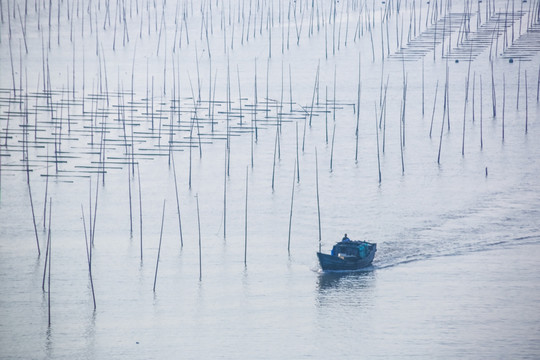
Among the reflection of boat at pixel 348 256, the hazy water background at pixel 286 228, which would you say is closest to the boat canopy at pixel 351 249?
the reflection of boat at pixel 348 256

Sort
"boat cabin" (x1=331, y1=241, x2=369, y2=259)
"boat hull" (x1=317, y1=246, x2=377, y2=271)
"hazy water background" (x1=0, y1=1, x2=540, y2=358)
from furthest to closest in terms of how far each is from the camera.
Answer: "boat cabin" (x1=331, y1=241, x2=369, y2=259), "boat hull" (x1=317, y1=246, x2=377, y2=271), "hazy water background" (x1=0, y1=1, x2=540, y2=358)

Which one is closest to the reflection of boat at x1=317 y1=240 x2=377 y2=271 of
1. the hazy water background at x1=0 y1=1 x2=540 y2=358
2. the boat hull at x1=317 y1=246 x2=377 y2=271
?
the boat hull at x1=317 y1=246 x2=377 y2=271

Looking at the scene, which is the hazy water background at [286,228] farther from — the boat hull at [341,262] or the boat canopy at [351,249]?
the boat canopy at [351,249]

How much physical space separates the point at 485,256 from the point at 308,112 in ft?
23.5

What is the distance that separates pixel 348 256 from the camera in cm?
1727

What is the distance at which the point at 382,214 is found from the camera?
19.8 metres

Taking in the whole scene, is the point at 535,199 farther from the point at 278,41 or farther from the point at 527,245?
the point at 278,41

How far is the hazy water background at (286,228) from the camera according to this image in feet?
51.4

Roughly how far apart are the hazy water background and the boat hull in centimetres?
15

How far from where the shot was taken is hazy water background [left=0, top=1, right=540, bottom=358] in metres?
15.7

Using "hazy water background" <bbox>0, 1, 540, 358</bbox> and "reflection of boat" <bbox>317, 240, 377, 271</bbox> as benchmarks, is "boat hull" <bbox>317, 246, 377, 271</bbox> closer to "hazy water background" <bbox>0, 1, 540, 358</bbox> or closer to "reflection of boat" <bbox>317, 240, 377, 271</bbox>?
"reflection of boat" <bbox>317, 240, 377, 271</bbox>

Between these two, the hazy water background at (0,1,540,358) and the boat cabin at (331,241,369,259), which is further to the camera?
the boat cabin at (331,241,369,259)

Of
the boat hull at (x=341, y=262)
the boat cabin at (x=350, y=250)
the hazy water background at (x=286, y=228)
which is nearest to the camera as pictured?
the hazy water background at (x=286, y=228)

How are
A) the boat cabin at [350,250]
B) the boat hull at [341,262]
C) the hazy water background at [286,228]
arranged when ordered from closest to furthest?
the hazy water background at [286,228], the boat hull at [341,262], the boat cabin at [350,250]
